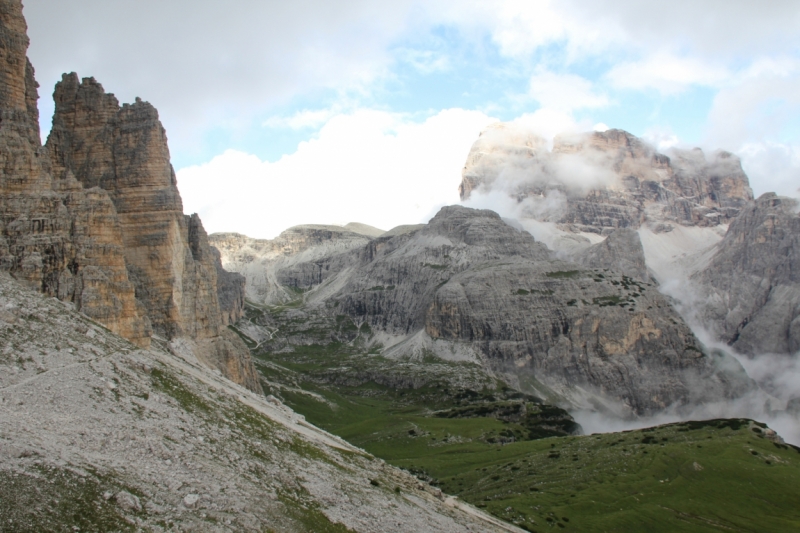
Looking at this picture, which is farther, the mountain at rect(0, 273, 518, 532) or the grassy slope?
the grassy slope

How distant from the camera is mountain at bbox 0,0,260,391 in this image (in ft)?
225

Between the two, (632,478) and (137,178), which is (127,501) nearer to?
(137,178)

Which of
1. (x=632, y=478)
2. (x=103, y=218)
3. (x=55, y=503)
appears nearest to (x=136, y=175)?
(x=103, y=218)

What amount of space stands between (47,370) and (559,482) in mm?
85629

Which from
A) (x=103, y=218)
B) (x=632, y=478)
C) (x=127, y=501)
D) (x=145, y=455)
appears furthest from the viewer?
(x=632, y=478)

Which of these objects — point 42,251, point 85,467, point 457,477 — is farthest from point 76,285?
point 457,477

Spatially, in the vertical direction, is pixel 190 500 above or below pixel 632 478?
above

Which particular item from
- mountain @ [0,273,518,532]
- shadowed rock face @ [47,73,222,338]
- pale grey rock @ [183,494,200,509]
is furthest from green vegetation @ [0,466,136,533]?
shadowed rock face @ [47,73,222,338]

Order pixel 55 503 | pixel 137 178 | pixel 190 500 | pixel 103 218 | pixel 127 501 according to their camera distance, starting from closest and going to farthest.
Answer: pixel 55 503
pixel 127 501
pixel 190 500
pixel 103 218
pixel 137 178

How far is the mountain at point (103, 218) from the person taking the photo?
68.6 m

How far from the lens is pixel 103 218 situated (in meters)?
74.9

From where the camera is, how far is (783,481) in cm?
10912

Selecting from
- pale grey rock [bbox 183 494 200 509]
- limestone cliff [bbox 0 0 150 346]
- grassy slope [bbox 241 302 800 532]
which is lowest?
grassy slope [bbox 241 302 800 532]

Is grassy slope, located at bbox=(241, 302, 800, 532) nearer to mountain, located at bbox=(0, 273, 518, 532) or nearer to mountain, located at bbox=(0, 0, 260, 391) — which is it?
mountain, located at bbox=(0, 273, 518, 532)
